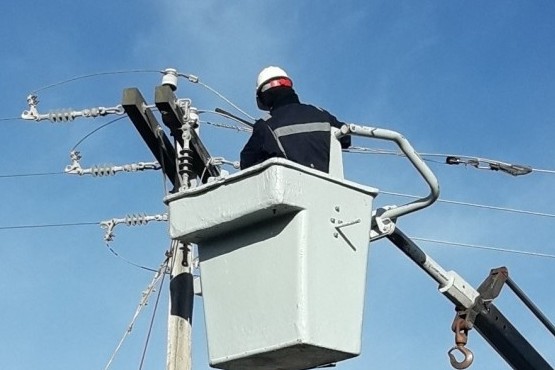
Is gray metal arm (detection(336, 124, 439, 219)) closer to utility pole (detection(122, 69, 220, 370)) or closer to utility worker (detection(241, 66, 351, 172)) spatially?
utility worker (detection(241, 66, 351, 172))

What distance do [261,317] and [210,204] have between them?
449 mm

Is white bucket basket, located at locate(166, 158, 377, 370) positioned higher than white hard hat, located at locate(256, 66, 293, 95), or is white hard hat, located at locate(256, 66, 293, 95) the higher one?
white hard hat, located at locate(256, 66, 293, 95)

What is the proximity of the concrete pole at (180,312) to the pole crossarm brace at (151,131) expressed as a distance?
20.2 inches

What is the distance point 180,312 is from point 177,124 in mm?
1197

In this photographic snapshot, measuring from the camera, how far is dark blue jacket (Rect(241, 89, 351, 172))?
3945 mm

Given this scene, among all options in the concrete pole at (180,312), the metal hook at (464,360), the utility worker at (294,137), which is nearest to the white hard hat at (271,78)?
the utility worker at (294,137)

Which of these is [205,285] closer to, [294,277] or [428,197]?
[294,277]

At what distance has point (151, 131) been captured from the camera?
682 centimetres

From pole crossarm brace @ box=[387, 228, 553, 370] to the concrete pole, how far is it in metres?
1.96

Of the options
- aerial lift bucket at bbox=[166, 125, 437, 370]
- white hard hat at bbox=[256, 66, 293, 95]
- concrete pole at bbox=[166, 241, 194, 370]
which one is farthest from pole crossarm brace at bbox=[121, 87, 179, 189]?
aerial lift bucket at bbox=[166, 125, 437, 370]

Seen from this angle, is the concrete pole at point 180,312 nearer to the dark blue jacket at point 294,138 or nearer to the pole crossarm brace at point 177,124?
the pole crossarm brace at point 177,124

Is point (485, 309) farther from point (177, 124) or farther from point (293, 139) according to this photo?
point (177, 124)

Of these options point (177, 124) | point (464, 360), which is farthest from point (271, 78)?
point (177, 124)

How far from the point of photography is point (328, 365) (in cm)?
379
